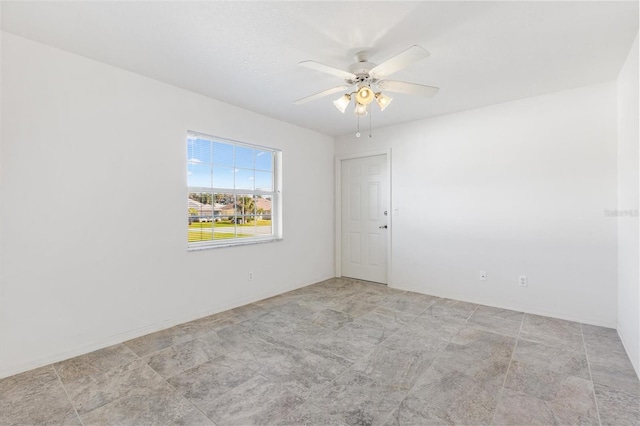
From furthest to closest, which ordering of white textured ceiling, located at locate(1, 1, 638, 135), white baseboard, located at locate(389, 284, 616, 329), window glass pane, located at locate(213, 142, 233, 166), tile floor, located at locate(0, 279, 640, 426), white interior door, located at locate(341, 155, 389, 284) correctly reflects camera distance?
white interior door, located at locate(341, 155, 389, 284), window glass pane, located at locate(213, 142, 233, 166), white baseboard, located at locate(389, 284, 616, 329), white textured ceiling, located at locate(1, 1, 638, 135), tile floor, located at locate(0, 279, 640, 426)

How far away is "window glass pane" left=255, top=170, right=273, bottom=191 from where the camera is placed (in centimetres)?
404

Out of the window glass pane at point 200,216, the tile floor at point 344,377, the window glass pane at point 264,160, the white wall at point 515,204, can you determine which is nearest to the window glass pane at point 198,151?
the window glass pane at point 200,216

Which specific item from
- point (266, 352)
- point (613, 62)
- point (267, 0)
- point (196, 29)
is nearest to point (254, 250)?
point (266, 352)

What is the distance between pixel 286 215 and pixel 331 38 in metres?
2.57

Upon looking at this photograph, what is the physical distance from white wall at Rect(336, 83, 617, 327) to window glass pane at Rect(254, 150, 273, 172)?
5.84ft

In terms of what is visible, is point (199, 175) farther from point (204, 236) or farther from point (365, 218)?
point (365, 218)

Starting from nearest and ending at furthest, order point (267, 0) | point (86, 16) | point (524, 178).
→ point (267, 0) → point (86, 16) → point (524, 178)

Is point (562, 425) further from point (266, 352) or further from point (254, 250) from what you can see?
point (254, 250)

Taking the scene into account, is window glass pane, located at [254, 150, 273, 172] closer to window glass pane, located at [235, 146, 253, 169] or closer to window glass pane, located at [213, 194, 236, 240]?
window glass pane, located at [235, 146, 253, 169]

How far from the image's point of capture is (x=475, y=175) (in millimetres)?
3732

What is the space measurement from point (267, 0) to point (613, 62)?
291cm

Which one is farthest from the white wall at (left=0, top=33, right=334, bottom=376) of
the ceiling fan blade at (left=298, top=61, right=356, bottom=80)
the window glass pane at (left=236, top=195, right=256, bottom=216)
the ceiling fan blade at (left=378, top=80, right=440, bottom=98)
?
the ceiling fan blade at (left=378, top=80, right=440, bottom=98)

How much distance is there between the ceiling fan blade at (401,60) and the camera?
5.95 ft

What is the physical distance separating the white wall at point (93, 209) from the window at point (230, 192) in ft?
0.57
